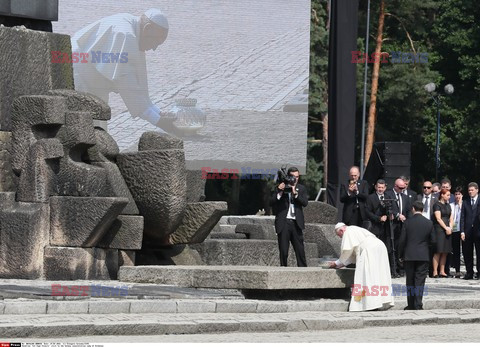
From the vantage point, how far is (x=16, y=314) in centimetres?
1256

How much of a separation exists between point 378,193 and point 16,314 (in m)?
9.35

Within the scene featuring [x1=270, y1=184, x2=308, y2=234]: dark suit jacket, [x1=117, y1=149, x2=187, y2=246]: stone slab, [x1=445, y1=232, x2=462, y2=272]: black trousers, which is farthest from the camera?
[x1=445, y1=232, x2=462, y2=272]: black trousers

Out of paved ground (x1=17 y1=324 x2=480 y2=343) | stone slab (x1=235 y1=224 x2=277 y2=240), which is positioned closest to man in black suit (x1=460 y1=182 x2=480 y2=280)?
stone slab (x1=235 y1=224 x2=277 y2=240)

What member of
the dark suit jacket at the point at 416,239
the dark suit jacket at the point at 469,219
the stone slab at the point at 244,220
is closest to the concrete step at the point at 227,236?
the dark suit jacket at the point at 469,219

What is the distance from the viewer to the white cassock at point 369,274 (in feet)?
49.3

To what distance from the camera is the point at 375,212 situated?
2070 centimetres

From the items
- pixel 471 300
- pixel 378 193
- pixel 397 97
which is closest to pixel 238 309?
pixel 471 300

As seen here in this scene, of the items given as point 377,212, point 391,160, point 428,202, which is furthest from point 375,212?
point 391,160

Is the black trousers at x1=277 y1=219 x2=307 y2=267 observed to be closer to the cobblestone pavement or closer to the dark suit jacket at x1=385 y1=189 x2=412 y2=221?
the dark suit jacket at x1=385 y1=189 x2=412 y2=221

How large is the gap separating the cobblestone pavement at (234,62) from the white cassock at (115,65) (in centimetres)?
66

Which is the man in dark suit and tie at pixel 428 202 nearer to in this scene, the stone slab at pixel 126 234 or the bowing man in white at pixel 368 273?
the stone slab at pixel 126 234

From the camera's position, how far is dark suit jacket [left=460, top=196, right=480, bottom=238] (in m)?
21.7

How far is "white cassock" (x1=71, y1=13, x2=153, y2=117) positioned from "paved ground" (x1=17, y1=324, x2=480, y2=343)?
15430 mm

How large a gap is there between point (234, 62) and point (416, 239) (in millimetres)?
15843
